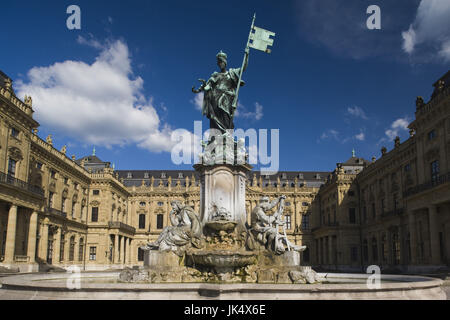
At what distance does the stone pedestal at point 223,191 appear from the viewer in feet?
51.6

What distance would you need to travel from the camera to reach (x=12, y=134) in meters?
35.9

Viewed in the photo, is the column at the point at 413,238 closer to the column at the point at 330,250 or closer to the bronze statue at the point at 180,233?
the column at the point at 330,250

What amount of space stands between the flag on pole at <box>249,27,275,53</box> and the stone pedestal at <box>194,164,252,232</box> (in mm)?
4747

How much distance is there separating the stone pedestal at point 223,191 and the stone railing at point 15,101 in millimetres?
25084

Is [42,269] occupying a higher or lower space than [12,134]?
lower

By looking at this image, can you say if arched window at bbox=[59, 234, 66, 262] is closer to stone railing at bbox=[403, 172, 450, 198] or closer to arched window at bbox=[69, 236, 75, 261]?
arched window at bbox=[69, 236, 75, 261]

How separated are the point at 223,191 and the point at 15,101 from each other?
27.5m

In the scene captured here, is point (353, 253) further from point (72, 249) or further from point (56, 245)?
point (56, 245)

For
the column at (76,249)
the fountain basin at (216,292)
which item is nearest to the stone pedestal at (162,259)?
the fountain basin at (216,292)

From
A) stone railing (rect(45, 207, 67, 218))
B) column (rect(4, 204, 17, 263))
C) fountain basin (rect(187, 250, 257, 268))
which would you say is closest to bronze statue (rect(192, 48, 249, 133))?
fountain basin (rect(187, 250, 257, 268))

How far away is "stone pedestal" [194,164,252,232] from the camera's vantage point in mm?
15737
